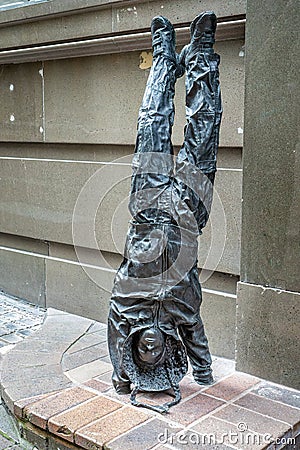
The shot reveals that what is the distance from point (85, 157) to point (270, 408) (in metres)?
2.89

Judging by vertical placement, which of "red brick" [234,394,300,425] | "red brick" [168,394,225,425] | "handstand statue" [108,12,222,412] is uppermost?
"handstand statue" [108,12,222,412]

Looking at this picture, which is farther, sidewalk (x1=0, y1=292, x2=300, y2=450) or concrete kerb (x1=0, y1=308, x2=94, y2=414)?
concrete kerb (x1=0, y1=308, x2=94, y2=414)

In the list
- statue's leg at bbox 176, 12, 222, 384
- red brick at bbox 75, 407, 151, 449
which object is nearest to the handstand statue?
statue's leg at bbox 176, 12, 222, 384

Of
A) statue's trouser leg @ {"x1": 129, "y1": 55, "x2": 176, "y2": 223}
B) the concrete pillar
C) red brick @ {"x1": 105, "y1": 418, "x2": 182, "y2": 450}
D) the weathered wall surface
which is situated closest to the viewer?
red brick @ {"x1": 105, "y1": 418, "x2": 182, "y2": 450}

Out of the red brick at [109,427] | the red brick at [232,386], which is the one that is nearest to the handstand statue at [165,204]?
the red brick at [109,427]

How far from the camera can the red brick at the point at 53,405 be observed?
3365mm

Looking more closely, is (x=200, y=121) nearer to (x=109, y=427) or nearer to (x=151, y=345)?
(x=151, y=345)

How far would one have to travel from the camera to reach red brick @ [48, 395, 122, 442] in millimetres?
3232

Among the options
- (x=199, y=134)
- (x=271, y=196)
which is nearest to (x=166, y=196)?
(x=199, y=134)

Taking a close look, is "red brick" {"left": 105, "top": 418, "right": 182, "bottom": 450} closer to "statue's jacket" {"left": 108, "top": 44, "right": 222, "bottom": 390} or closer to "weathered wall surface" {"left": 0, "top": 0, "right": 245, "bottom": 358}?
"statue's jacket" {"left": 108, "top": 44, "right": 222, "bottom": 390}

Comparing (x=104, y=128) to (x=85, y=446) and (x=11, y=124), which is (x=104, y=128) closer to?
(x=11, y=124)

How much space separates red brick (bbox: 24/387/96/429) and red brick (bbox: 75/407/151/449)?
0.87ft

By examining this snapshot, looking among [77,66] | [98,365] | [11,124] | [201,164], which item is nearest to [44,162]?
[11,124]

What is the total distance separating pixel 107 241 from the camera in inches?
210
